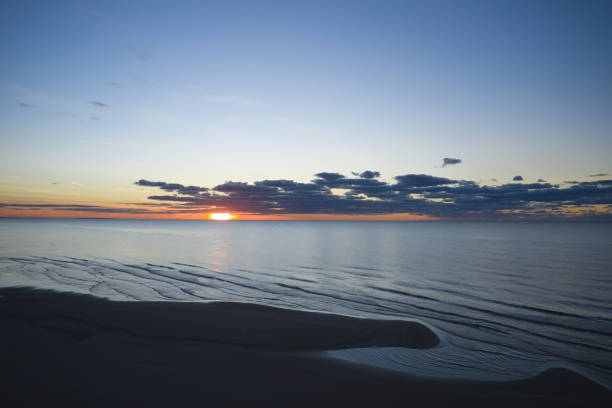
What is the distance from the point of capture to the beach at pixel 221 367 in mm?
7066

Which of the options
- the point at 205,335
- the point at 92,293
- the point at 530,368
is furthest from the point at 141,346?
the point at 530,368

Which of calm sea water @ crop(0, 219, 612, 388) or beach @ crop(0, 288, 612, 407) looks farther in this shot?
calm sea water @ crop(0, 219, 612, 388)

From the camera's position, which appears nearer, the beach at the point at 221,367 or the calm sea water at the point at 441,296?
the beach at the point at 221,367

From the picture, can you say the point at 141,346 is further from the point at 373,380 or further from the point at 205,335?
the point at 373,380

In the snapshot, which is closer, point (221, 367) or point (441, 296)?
point (221, 367)

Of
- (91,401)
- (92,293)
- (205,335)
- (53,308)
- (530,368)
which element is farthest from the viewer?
(92,293)

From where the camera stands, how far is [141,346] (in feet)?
32.0

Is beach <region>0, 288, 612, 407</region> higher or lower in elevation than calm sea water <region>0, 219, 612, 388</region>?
higher

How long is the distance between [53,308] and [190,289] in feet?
23.6

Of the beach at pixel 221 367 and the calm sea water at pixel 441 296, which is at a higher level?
the beach at pixel 221 367

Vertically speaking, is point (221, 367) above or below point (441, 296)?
above

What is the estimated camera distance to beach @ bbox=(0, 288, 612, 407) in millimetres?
7066

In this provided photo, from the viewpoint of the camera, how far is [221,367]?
848 cm

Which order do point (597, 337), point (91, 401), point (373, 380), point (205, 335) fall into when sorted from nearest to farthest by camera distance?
point (91, 401)
point (373, 380)
point (205, 335)
point (597, 337)
